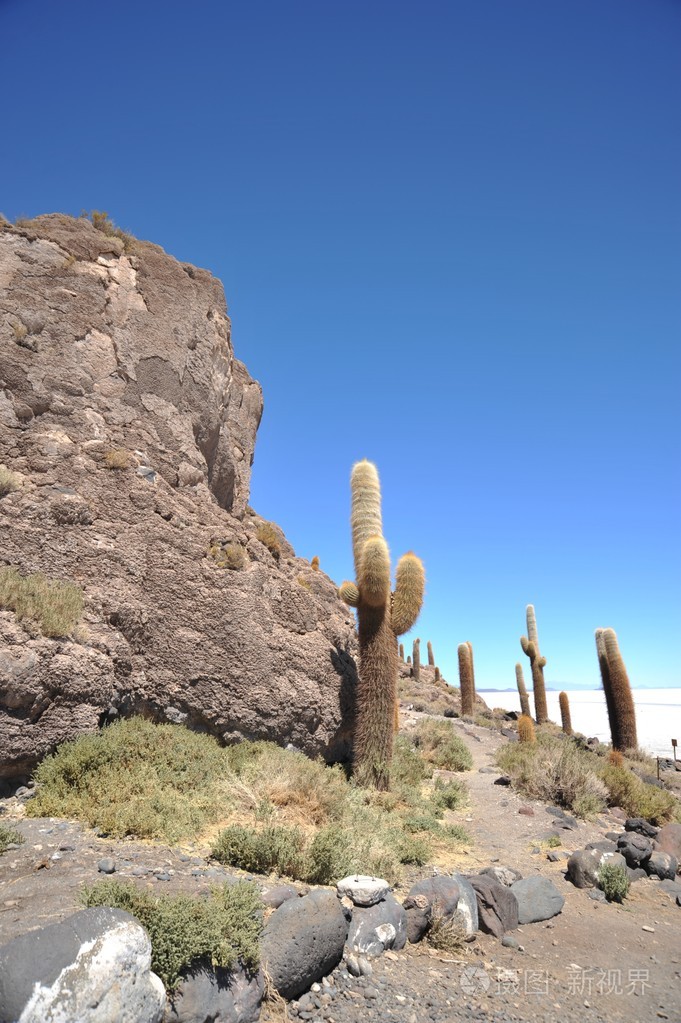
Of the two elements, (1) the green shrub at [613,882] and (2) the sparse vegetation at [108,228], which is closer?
(1) the green shrub at [613,882]

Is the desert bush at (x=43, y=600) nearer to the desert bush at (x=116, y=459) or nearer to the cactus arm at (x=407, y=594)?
the desert bush at (x=116, y=459)

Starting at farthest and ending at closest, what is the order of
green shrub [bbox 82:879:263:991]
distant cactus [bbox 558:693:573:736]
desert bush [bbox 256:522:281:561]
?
1. distant cactus [bbox 558:693:573:736]
2. desert bush [bbox 256:522:281:561]
3. green shrub [bbox 82:879:263:991]

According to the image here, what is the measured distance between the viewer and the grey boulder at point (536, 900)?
6.74 meters

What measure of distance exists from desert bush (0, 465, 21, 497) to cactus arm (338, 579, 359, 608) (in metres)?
8.11

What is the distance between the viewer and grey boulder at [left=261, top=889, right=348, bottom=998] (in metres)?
4.40

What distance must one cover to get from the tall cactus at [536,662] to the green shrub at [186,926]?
97.6 ft

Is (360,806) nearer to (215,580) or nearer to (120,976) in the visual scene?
(215,580)

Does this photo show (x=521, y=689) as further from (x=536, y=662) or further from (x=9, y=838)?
(x=9, y=838)

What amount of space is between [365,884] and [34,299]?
11.4 metres

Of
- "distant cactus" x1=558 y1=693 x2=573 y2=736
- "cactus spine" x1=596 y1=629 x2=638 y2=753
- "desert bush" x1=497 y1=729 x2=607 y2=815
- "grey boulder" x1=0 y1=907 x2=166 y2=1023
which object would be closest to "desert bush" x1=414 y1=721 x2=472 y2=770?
"desert bush" x1=497 y1=729 x2=607 y2=815

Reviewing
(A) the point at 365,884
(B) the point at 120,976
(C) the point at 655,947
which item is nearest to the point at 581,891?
(C) the point at 655,947

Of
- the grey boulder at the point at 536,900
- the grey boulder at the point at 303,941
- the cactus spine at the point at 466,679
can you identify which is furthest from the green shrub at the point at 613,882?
the cactus spine at the point at 466,679

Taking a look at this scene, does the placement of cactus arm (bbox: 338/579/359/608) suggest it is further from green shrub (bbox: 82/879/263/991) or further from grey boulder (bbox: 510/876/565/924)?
green shrub (bbox: 82/879/263/991)

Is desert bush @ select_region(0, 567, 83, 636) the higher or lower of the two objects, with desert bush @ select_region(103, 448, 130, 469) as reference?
lower
